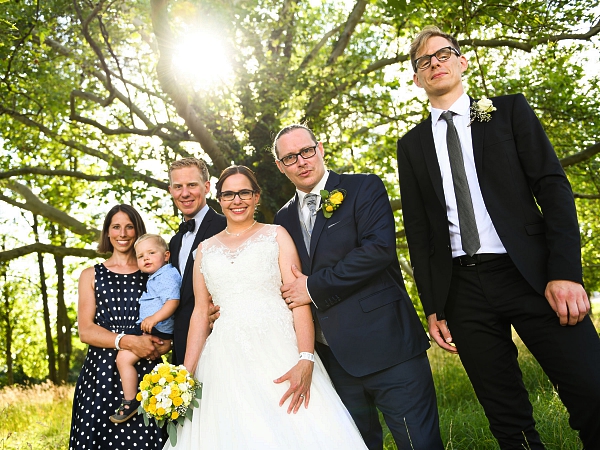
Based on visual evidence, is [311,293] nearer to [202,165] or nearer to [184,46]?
[202,165]

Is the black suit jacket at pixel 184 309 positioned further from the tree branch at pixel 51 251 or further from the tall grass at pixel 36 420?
the tree branch at pixel 51 251

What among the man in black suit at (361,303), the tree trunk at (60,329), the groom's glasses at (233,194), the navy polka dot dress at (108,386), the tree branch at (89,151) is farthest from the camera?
the tree trunk at (60,329)

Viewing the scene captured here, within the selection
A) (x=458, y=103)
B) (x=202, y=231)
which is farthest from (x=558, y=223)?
(x=202, y=231)

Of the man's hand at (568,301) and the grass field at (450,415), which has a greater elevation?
the man's hand at (568,301)

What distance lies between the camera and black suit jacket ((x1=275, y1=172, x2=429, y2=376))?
3211 mm

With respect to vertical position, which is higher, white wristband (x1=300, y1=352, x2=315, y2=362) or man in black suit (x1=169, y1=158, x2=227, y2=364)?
man in black suit (x1=169, y1=158, x2=227, y2=364)

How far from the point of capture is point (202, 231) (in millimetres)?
4246

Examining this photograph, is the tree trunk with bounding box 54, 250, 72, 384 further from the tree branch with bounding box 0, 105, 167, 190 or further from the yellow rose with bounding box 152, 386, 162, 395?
the yellow rose with bounding box 152, 386, 162, 395

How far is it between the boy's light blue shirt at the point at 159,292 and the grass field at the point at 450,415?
6.74 feet

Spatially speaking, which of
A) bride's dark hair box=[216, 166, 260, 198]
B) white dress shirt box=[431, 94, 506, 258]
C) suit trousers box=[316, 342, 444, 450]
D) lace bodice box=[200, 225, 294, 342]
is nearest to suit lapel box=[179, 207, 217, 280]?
lace bodice box=[200, 225, 294, 342]

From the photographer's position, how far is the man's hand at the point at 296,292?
10.8 ft

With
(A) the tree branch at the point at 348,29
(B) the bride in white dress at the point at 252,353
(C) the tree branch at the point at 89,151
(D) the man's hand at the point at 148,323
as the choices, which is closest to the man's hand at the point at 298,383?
(B) the bride in white dress at the point at 252,353

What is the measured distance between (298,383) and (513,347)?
128 centimetres

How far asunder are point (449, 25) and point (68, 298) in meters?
19.2
